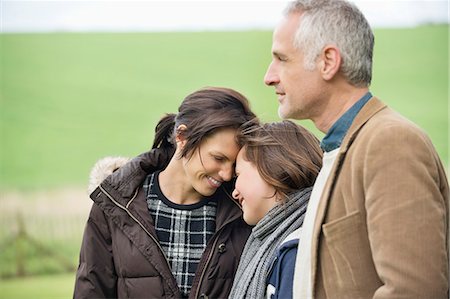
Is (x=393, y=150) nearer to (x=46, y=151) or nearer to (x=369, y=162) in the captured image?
(x=369, y=162)

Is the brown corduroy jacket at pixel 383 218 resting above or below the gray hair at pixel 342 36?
below

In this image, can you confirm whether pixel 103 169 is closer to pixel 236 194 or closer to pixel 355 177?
pixel 236 194

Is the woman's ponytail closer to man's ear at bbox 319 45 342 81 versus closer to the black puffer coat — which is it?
the black puffer coat

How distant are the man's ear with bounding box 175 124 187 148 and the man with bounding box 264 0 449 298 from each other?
0.83 metres

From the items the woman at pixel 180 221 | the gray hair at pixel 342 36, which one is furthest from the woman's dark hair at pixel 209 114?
the gray hair at pixel 342 36

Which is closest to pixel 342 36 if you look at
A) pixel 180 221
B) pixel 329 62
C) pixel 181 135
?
pixel 329 62

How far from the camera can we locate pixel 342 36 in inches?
83.9

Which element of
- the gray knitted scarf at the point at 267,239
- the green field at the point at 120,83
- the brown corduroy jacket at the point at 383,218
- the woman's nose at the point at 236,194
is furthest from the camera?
the green field at the point at 120,83

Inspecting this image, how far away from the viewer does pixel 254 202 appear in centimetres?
276

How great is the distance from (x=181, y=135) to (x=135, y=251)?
1.64 feet

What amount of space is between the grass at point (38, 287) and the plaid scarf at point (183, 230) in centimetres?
577

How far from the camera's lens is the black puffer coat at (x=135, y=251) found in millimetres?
2957

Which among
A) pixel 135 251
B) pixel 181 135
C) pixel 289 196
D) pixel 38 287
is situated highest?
pixel 181 135

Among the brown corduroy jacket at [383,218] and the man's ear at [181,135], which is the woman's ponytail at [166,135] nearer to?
the man's ear at [181,135]
